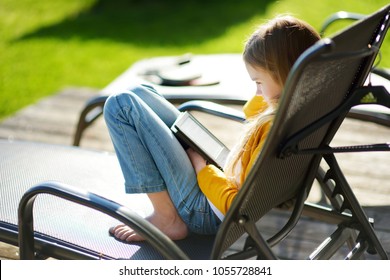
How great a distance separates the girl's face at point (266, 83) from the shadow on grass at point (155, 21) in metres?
5.54

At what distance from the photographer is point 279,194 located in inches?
102

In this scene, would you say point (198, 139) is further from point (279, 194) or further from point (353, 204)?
point (353, 204)

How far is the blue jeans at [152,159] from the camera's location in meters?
2.69

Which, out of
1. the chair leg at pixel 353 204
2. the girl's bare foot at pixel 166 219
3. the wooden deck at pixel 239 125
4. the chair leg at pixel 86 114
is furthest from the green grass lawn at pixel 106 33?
the chair leg at pixel 353 204

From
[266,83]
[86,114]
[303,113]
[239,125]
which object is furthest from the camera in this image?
[239,125]

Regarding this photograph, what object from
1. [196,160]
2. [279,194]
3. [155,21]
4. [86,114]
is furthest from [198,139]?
[155,21]

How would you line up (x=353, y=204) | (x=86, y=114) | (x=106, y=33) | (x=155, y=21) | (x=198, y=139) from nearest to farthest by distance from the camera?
1. (x=353, y=204)
2. (x=198, y=139)
3. (x=86, y=114)
4. (x=106, y=33)
5. (x=155, y=21)

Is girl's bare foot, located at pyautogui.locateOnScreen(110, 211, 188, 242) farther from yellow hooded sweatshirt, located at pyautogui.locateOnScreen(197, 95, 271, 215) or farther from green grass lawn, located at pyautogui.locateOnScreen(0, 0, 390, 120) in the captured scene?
green grass lawn, located at pyautogui.locateOnScreen(0, 0, 390, 120)

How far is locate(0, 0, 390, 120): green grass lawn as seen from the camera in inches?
273

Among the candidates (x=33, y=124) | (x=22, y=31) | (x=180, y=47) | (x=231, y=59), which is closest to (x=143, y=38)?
(x=180, y=47)

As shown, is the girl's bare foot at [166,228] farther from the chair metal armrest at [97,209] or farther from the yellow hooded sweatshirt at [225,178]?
the chair metal armrest at [97,209]

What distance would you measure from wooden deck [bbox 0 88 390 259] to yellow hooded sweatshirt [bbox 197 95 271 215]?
1034 mm

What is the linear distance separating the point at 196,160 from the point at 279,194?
414 millimetres
